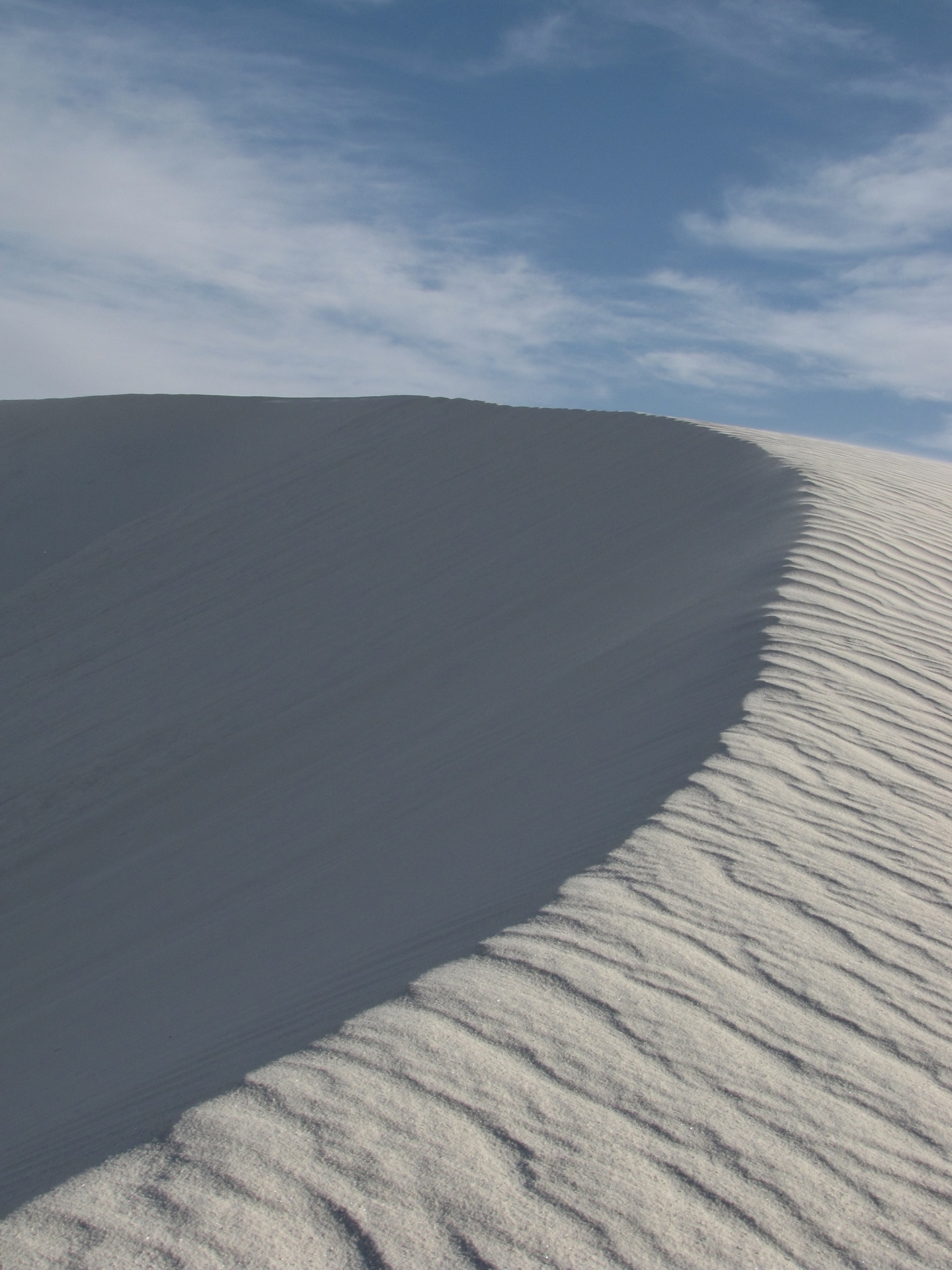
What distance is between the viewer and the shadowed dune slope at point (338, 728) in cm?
326

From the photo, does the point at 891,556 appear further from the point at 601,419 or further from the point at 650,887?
the point at 601,419

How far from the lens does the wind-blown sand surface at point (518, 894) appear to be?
2.02 meters

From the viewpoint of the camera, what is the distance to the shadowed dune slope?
10.7ft

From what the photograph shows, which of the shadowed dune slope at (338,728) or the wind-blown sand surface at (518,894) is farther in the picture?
the shadowed dune slope at (338,728)

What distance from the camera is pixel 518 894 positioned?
10.8 feet

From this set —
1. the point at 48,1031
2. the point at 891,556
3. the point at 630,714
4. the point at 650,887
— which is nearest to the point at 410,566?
the point at 891,556

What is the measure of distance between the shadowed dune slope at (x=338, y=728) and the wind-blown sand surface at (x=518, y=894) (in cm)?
3

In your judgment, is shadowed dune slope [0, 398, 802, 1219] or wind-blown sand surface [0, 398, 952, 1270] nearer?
wind-blown sand surface [0, 398, 952, 1270]

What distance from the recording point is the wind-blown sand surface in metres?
2.02

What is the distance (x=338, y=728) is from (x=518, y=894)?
3.89m

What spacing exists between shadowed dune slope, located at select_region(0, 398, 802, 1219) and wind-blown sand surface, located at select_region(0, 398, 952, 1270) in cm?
3

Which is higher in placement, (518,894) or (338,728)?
(518,894)

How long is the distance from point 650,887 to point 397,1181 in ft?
4.35

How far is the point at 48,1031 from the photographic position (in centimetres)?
433
